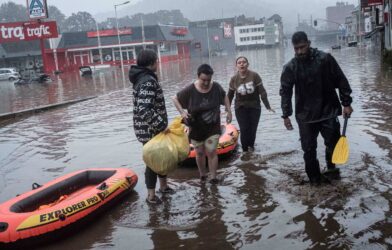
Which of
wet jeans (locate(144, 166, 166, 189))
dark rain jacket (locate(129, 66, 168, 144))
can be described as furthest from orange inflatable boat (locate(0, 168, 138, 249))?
dark rain jacket (locate(129, 66, 168, 144))

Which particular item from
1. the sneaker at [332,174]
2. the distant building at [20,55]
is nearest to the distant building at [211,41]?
the distant building at [20,55]

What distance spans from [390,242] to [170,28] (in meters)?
75.5

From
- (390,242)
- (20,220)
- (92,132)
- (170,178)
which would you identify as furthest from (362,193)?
(92,132)

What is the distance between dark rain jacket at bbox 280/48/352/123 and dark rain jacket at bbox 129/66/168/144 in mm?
1522

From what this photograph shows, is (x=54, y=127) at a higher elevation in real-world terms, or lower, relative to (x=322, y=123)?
lower

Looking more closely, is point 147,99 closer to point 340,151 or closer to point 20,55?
point 340,151

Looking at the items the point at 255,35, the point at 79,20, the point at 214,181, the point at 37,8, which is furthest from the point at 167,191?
the point at 79,20

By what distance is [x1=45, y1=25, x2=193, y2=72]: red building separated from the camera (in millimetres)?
66438

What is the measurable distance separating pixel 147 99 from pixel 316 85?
198 cm

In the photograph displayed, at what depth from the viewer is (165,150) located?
5.46 m

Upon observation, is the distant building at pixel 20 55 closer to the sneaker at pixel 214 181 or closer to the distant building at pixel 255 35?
the sneaker at pixel 214 181

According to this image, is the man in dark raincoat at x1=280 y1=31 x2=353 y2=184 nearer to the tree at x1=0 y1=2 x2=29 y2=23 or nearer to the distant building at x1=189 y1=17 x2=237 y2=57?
the distant building at x1=189 y1=17 x2=237 y2=57

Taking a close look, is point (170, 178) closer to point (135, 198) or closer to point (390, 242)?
point (135, 198)

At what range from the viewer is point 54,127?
43.3ft
